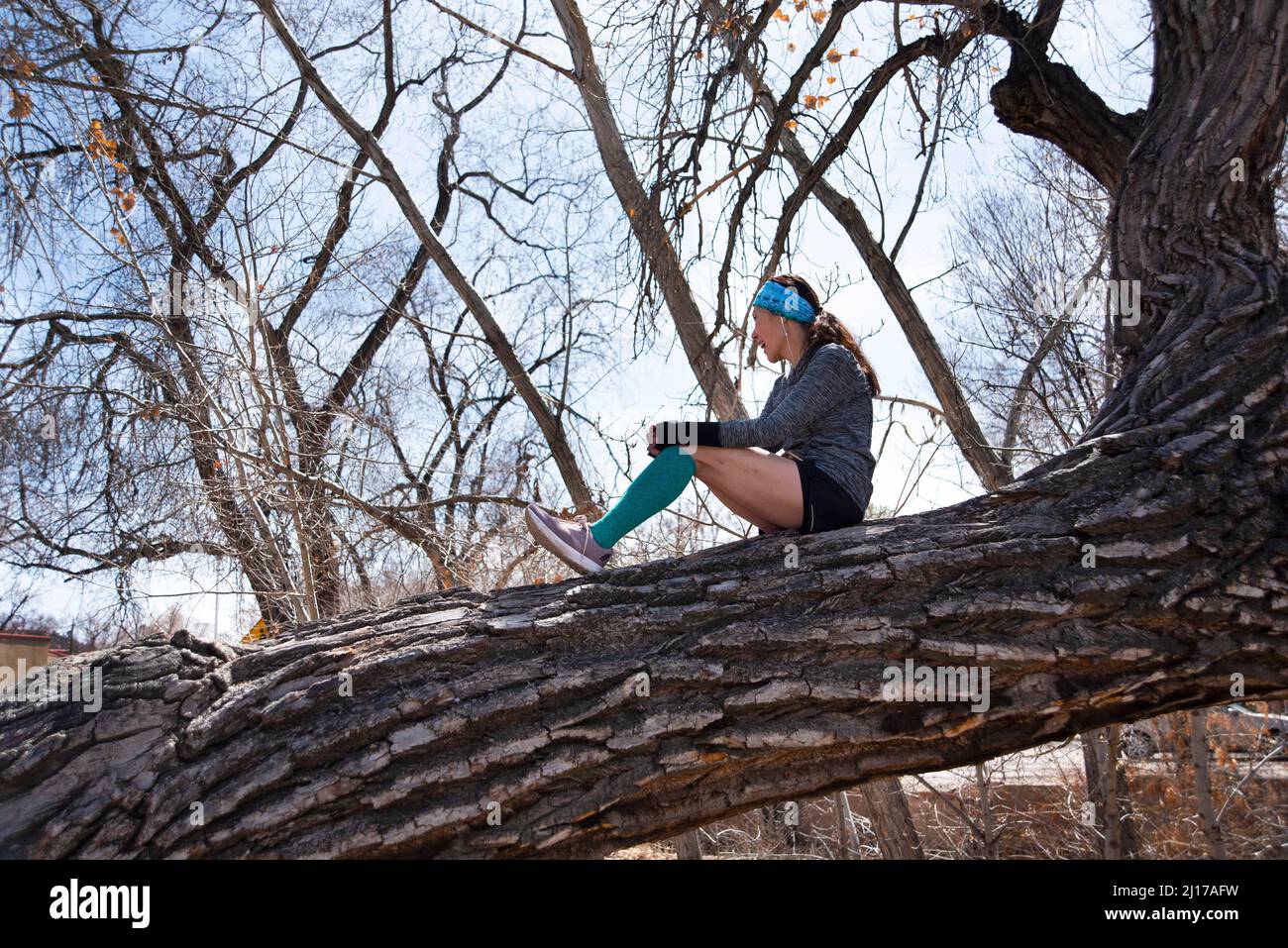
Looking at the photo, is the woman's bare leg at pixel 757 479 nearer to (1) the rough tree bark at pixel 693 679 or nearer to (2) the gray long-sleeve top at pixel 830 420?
(2) the gray long-sleeve top at pixel 830 420

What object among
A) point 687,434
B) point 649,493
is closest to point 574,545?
point 649,493

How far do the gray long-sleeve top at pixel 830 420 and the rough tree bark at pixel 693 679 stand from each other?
56 cm

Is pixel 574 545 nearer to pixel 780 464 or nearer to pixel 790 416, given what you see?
pixel 780 464

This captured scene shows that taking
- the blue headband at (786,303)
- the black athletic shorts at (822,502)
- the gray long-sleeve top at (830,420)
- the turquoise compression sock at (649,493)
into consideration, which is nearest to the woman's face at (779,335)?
the blue headband at (786,303)

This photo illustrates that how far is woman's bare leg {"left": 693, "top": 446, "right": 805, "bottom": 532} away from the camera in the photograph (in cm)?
285

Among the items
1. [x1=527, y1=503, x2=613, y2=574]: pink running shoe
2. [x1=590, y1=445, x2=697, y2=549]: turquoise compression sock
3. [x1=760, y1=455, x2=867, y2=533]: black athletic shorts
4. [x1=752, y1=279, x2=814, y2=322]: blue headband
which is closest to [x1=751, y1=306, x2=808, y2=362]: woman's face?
[x1=752, y1=279, x2=814, y2=322]: blue headband

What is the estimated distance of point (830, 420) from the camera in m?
3.17

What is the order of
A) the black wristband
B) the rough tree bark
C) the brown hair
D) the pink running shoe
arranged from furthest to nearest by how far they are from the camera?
1. the brown hair
2. the pink running shoe
3. the black wristband
4. the rough tree bark

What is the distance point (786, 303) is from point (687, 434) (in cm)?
86

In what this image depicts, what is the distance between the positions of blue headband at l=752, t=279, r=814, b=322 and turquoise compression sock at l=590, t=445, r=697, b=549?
33.2 inches

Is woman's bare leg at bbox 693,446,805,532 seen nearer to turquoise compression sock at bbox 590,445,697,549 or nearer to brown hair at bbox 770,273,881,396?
turquoise compression sock at bbox 590,445,697,549

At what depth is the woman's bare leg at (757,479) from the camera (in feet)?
9.36
